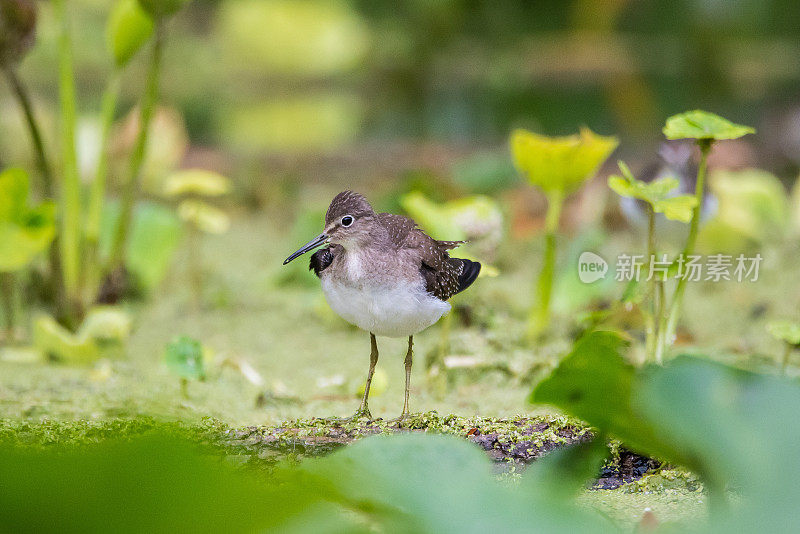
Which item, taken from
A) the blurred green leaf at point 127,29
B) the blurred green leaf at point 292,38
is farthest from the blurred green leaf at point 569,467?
the blurred green leaf at point 292,38

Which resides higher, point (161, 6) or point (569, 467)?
point (161, 6)

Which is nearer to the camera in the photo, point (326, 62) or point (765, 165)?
point (765, 165)

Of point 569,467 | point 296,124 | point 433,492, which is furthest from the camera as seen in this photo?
point 296,124

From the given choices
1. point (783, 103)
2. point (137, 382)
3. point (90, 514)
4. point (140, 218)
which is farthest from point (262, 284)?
point (783, 103)

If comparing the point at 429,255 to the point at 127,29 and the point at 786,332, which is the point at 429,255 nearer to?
the point at 786,332

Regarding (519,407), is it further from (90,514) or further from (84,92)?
(84,92)

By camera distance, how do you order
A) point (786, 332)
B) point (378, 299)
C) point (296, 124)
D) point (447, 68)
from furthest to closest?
point (447, 68), point (296, 124), point (786, 332), point (378, 299)

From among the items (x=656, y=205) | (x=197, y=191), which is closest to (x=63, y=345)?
(x=197, y=191)
